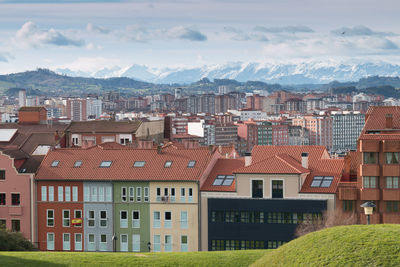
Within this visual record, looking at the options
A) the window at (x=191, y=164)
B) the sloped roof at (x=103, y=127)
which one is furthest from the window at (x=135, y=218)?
the sloped roof at (x=103, y=127)

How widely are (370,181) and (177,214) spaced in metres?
11.2

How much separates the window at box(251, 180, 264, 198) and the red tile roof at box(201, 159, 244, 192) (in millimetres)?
1199

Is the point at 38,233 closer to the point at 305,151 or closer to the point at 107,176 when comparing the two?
the point at 107,176

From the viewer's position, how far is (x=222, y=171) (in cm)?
4975

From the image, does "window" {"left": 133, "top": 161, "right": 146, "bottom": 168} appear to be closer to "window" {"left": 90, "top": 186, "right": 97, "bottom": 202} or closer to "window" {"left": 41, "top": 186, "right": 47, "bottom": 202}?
"window" {"left": 90, "top": 186, "right": 97, "bottom": 202}

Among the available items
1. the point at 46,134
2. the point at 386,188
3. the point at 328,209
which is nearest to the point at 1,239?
the point at 328,209

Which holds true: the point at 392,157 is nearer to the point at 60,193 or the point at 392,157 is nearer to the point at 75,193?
Answer: the point at 75,193

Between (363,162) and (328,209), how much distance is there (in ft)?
10.4

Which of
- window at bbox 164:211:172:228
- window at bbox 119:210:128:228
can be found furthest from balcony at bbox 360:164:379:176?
window at bbox 119:210:128:228

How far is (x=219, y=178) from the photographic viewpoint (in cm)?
4900

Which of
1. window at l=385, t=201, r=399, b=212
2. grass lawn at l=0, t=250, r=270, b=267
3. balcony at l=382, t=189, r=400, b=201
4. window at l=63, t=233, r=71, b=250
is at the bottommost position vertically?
window at l=63, t=233, r=71, b=250

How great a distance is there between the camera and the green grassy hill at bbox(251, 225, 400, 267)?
70.8 feet

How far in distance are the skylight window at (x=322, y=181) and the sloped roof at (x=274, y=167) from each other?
28.2 inches

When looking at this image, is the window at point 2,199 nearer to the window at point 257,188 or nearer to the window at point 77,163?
the window at point 77,163
